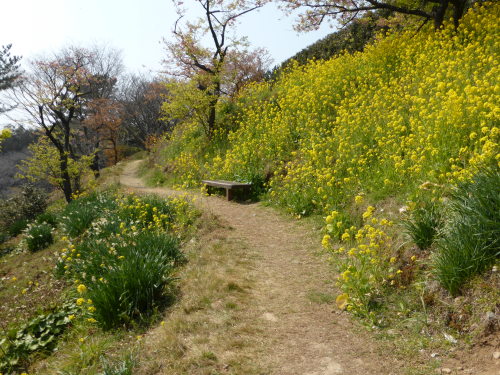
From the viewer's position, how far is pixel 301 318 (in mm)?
3514

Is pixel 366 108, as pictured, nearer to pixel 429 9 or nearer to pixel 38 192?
pixel 429 9

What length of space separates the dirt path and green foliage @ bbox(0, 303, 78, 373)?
99.4 inches

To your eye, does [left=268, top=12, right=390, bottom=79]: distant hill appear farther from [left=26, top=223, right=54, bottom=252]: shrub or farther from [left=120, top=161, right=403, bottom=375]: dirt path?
[left=26, top=223, right=54, bottom=252]: shrub

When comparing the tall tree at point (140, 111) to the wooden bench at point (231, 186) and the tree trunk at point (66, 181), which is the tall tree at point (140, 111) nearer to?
the tree trunk at point (66, 181)

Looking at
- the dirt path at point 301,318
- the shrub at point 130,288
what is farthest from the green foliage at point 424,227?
the shrub at point 130,288

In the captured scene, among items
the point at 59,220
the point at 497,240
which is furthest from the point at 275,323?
the point at 59,220

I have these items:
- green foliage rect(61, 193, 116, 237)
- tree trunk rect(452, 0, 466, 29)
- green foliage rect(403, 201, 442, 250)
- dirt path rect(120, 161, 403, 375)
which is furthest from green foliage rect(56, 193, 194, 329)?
tree trunk rect(452, 0, 466, 29)

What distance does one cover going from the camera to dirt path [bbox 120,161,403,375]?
2.79 m

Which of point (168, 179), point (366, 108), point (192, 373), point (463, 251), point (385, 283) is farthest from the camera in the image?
point (168, 179)

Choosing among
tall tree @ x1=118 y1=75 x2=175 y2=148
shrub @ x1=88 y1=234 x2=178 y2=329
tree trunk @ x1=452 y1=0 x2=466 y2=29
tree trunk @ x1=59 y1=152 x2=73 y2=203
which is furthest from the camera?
tall tree @ x1=118 y1=75 x2=175 y2=148

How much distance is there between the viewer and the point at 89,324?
4086mm

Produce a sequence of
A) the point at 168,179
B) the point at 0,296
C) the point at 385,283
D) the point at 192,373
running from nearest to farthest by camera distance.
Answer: the point at 192,373, the point at 385,283, the point at 0,296, the point at 168,179

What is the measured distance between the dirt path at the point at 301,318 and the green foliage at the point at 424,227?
108 centimetres

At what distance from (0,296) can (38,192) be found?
12.9 metres
